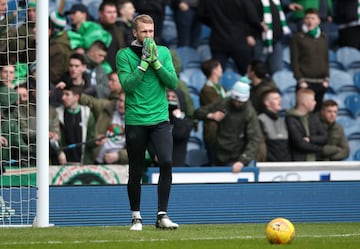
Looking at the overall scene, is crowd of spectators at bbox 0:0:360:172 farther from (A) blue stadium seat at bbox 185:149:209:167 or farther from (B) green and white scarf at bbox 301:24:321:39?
(A) blue stadium seat at bbox 185:149:209:167

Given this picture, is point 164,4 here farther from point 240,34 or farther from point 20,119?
point 20,119

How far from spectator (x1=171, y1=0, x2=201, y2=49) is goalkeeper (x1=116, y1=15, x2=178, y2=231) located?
7027mm

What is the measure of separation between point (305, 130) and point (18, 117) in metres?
5.06

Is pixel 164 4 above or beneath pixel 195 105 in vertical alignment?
above

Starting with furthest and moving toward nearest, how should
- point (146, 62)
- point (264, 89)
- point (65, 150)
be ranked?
1. point (264, 89)
2. point (65, 150)
3. point (146, 62)

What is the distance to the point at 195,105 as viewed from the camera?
16.5 meters

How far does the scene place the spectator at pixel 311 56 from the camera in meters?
16.8

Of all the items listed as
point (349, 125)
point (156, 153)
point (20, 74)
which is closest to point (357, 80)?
point (349, 125)

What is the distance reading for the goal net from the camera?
11.5m

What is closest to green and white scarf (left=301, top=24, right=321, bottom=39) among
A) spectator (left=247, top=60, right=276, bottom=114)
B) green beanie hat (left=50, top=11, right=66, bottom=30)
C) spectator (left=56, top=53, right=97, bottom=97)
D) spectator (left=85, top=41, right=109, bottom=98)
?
spectator (left=247, top=60, right=276, bottom=114)

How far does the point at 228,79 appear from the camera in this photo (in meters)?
16.9

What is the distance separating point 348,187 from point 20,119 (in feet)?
12.8

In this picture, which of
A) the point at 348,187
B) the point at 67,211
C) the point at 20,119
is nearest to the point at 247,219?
the point at 348,187

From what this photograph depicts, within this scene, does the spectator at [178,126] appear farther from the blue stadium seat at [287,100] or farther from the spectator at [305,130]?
the blue stadium seat at [287,100]
